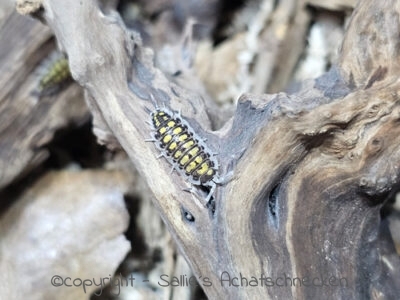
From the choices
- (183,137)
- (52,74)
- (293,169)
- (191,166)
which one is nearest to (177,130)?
(183,137)

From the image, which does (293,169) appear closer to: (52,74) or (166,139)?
(166,139)

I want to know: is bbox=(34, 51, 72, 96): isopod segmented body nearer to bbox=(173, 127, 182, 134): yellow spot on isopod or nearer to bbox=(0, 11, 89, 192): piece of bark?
bbox=(0, 11, 89, 192): piece of bark

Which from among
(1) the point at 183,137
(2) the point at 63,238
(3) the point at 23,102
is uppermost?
(1) the point at 183,137

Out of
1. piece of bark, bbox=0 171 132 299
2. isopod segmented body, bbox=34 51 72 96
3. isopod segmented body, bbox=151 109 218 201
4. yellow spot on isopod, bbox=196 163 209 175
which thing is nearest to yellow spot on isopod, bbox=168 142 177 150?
isopod segmented body, bbox=151 109 218 201

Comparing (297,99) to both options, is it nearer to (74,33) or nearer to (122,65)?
(122,65)

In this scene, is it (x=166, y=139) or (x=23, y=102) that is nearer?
(x=166, y=139)

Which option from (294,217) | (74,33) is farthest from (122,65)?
(294,217)
